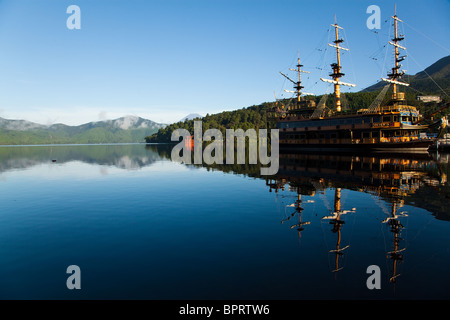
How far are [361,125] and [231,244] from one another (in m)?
68.1

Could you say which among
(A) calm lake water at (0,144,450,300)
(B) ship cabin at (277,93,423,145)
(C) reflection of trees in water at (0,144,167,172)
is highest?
(B) ship cabin at (277,93,423,145)

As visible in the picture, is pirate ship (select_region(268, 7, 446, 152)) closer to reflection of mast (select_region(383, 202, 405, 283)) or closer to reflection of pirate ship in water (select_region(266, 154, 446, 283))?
reflection of pirate ship in water (select_region(266, 154, 446, 283))

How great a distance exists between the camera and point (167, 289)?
27.6 ft

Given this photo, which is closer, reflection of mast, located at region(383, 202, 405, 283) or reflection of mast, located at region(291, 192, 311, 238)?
reflection of mast, located at region(383, 202, 405, 283)

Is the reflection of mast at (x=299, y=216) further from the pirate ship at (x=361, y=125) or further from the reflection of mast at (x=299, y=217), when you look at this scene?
the pirate ship at (x=361, y=125)

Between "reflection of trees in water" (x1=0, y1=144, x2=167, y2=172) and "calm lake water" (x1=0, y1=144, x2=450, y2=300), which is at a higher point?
"reflection of trees in water" (x1=0, y1=144, x2=167, y2=172)

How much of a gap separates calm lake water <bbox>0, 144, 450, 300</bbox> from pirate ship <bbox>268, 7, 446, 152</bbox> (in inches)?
1853

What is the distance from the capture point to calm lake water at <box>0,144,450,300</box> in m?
8.50

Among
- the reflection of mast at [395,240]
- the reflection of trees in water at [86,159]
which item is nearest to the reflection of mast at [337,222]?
the reflection of mast at [395,240]

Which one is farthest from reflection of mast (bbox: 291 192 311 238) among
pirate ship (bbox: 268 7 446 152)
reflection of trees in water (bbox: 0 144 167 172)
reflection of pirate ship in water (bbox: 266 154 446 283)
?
pirate ship (bbox: 268 7 446 152)

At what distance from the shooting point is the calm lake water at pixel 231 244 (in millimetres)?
8500

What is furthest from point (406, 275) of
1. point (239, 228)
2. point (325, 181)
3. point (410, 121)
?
point (410, 121)
